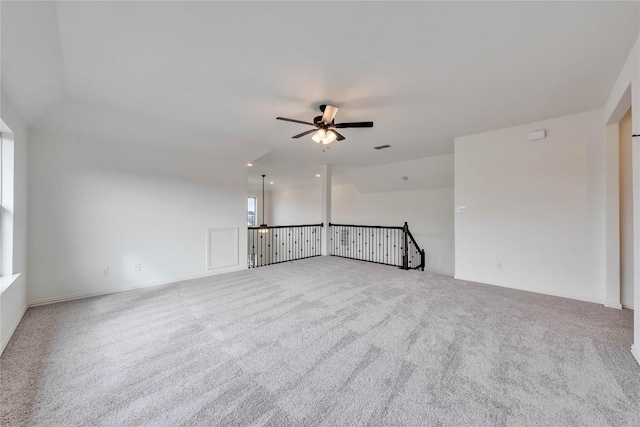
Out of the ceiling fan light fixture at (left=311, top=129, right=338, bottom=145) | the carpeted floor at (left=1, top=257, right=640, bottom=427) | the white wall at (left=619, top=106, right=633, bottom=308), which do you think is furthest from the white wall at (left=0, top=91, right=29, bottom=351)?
the white wall at (left=619, top=106, right=633, bottom=308)

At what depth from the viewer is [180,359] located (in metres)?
2.02

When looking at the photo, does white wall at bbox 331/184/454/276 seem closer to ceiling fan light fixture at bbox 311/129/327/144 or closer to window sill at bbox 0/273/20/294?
ceiling fan light fixture at bbox 311/129/327/144

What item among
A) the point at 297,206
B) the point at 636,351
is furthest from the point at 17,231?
the point at 297,206

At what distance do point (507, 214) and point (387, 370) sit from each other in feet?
11.2

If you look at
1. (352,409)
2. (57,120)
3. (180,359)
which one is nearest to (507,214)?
(352,409)

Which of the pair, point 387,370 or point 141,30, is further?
point 387,370

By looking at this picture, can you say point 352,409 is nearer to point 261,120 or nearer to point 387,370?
point 387,370

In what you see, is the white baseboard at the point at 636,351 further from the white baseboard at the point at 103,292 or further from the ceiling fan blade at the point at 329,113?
the white baseboard at the point at 103,292

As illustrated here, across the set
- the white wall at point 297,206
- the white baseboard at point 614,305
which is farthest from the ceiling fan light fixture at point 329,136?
the white wall at point 297,206

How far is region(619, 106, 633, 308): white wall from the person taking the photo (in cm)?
304

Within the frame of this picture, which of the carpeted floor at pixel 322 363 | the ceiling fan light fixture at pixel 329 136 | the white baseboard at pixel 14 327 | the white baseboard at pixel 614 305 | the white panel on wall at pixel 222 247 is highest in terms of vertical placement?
the ceiling fan light fixture at pixel 329 136

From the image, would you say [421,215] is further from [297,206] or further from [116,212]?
[116,212]

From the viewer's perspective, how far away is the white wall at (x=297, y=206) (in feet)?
33.3

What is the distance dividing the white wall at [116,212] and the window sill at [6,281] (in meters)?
0.79
